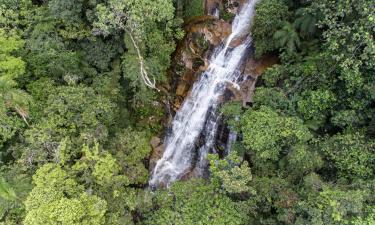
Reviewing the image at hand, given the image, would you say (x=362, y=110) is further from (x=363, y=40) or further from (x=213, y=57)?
(x=213, y=57)

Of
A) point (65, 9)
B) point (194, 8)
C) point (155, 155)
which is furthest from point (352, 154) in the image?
point (65, 9)

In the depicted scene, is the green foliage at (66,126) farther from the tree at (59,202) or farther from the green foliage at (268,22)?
the green foliage at (268,22)

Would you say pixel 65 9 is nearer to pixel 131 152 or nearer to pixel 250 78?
pixel 131 152

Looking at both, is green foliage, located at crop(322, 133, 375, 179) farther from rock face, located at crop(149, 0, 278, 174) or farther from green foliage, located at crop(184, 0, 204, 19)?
green foliage, located at crop(184, 0, 204, 19)

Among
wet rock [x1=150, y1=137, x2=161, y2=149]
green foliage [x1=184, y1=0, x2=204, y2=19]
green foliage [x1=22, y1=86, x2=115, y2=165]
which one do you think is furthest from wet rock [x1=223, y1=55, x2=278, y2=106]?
green foliage [x1=22, y1=86, x2=115, y2=165]

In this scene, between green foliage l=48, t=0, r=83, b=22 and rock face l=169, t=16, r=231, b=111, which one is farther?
rock face l=169, t=16, r=231, b=111

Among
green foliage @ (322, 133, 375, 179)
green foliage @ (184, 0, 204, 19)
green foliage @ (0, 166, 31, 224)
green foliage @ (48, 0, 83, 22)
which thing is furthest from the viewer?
green foliage @ (184, 0, 204, 19)
